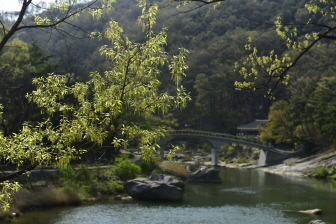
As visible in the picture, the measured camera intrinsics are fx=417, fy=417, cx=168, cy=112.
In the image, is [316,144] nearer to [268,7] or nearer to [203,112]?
[203,112]

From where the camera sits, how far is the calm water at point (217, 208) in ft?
63.7

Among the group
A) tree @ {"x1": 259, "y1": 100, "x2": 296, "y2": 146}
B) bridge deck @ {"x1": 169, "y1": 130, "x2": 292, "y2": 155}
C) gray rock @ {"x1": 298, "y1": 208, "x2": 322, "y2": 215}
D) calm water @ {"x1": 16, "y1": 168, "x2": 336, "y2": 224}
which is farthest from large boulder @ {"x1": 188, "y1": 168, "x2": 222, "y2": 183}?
bridge deck @ {"x1": 169, "y1": 130, "x2": 292, "y2": 155}

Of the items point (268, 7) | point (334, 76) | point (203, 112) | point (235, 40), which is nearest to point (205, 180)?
point (334, 76)

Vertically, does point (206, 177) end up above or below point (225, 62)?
below

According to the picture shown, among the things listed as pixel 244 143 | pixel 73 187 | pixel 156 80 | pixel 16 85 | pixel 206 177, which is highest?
pixel 16 85

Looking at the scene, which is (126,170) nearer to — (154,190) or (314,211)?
(154,190)

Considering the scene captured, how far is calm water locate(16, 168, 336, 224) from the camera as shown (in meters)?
19.4

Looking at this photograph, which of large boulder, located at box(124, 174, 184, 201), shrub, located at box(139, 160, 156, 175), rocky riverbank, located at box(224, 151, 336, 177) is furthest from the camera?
rocky riverbank, located at box(224, 151, 336, 177)

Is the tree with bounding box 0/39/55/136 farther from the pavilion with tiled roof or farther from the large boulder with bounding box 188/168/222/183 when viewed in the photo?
the pavilion with tiled roof

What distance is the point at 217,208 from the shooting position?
75.4 ft

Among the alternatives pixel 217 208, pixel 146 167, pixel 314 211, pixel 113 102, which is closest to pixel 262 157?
pixel 146 167

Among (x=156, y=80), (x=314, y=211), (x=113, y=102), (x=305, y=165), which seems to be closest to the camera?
(x=113, y=102)

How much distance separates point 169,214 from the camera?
68.5ft

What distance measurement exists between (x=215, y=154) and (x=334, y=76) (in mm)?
17371
